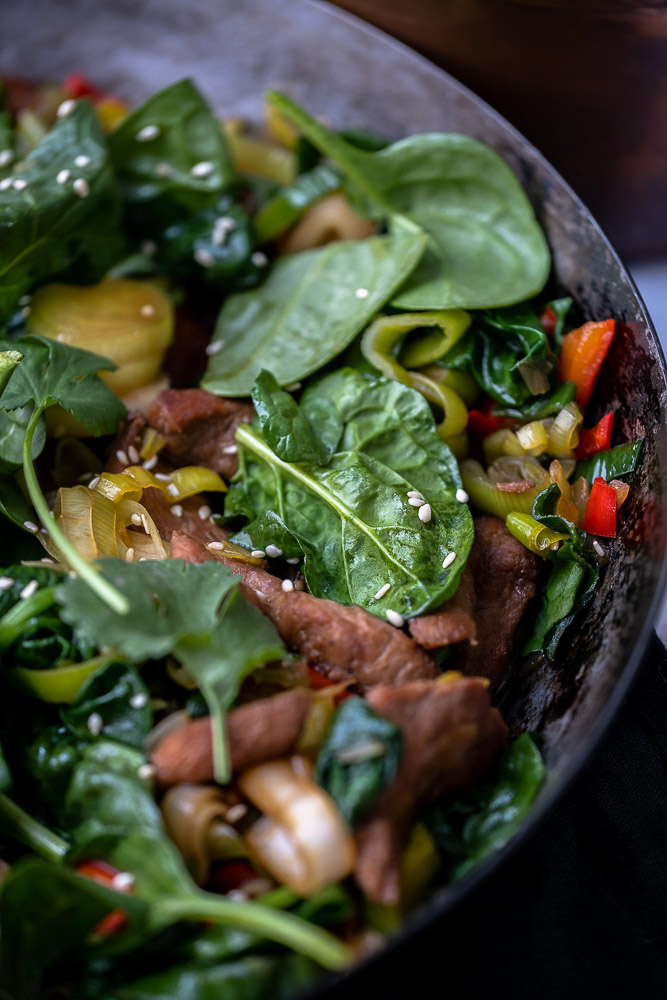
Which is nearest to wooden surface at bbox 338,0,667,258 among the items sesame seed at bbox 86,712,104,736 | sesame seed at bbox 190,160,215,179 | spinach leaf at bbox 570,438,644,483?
sesame seed at bbox 190,160,215,179

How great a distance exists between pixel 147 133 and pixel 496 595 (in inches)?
77.3

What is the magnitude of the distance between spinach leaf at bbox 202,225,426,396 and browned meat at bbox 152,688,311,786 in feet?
3.65

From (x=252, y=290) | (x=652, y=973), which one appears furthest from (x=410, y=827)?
(x=252, y=290)

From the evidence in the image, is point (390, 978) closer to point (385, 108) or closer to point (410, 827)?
point (410, 827)

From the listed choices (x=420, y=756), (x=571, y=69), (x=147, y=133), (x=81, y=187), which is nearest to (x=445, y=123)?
(x=571, y=69)

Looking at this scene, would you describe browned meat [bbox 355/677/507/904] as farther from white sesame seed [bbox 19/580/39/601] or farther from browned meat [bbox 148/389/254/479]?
browned meat [bbox 148/389/254/479]

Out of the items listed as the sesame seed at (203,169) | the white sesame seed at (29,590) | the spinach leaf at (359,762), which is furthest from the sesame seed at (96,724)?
the sesame seed at (203,169)

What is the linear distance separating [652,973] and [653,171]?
2.74 metres

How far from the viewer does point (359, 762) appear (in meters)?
1.66

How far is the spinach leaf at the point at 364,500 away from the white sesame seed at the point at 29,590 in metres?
0.57

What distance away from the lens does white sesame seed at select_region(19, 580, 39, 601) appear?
1.98m

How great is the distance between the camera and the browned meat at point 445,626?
2027 millimetres

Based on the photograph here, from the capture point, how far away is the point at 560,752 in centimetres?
183

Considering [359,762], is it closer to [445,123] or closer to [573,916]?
[573,916]
